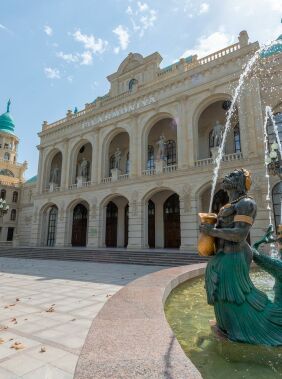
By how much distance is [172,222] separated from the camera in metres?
22.1

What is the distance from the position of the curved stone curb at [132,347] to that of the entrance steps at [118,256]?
10.7 meters

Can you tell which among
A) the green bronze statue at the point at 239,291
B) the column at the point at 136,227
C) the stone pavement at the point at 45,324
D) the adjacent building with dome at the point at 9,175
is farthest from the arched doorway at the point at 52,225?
the green bronze statue at the point at 239,291

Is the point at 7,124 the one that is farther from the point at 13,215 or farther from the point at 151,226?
the point at 151,226

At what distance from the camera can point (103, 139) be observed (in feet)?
79.4

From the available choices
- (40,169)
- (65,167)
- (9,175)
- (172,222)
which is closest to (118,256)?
(172,222)

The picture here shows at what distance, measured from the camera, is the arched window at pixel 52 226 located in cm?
2803

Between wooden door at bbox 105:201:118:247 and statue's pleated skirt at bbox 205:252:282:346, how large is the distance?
22558mm

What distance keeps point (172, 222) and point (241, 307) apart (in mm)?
19192

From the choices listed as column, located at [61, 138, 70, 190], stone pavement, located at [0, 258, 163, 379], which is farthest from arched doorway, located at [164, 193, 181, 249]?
stone pavement, located at [0, 258, 163, 379]

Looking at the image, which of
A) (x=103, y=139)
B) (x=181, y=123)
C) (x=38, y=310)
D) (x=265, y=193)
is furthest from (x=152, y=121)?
(x=38, y=310)

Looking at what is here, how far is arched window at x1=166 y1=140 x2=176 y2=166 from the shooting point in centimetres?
2366

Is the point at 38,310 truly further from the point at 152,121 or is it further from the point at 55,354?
the point at 152,121

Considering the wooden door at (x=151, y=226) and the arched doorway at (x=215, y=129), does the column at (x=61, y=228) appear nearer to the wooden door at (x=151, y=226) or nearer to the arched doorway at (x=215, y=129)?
the wooden door at (x=151, y=226)

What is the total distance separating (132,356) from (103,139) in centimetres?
2323
